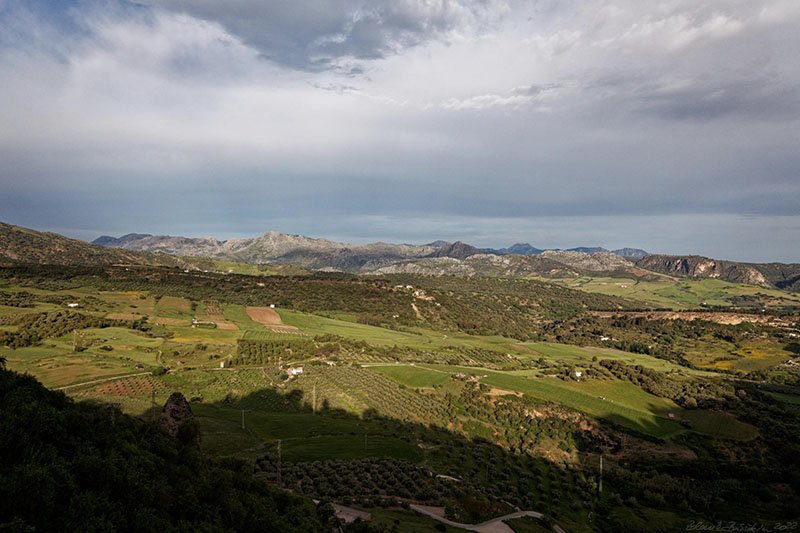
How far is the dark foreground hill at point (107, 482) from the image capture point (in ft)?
50.8

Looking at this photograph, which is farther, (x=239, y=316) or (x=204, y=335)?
(x=239, y=316)

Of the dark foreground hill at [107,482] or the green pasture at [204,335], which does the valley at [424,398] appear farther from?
the dark foreground hill at [107,482]

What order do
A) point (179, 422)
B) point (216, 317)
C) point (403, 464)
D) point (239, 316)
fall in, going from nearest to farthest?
point (179, 422), point (403, 464), point (216, 317), point (239, 316)

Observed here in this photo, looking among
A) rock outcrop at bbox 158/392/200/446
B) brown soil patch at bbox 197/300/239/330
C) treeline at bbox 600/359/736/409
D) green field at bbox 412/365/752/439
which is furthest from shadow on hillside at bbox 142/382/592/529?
brown soil patch at bbox 197/300/239/330

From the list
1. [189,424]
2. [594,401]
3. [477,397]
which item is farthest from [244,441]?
[594,401]

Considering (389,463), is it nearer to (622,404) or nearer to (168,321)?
(622,404)

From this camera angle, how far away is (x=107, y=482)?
1856 centimetres

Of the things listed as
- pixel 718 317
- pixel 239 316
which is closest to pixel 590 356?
pixel 718 317

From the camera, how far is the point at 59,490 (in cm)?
1667

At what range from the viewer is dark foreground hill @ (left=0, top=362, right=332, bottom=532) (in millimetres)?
15477

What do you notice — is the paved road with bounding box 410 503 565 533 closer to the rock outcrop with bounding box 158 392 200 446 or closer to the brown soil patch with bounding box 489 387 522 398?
the rock outcrop with bounding box 158 392 200 446

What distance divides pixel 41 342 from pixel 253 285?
113609 mm

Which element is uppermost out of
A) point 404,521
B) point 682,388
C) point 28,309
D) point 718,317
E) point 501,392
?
point 28,309

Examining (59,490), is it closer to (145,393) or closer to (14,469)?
(14,469)
